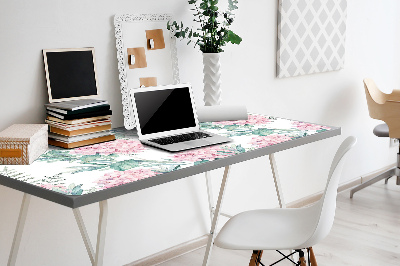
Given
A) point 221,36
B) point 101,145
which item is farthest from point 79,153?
point 221,36

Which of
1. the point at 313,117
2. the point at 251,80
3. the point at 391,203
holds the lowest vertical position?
the point at 391,203

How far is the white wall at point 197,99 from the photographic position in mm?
2354

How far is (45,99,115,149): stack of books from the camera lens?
7.20 ft

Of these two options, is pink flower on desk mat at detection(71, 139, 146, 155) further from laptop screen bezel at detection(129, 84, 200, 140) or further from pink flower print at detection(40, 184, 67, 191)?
pink flower print at detection(40, 184, 67, 191)

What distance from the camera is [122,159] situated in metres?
2.05

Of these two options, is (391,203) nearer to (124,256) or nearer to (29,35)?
(124,256)

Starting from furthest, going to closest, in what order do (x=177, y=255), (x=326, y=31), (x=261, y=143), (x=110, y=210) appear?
(x=326, y=31)
(x=177, y=255)
(x=110, y=210)
(x=261, y=143)

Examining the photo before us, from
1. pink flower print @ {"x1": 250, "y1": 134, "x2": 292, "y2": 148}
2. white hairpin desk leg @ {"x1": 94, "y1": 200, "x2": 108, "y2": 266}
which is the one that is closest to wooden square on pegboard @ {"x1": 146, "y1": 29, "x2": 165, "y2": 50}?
pink flower print @ {"x1": 250, "y1": 134, "x2": 292, "y2": 148}

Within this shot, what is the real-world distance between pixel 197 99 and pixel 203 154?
96 cm

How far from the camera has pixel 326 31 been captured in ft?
12.4

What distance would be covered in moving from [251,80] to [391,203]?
1.40 metres

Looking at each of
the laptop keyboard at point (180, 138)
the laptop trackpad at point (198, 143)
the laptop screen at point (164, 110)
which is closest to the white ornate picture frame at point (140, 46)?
the laptop screen at point (164, 110)

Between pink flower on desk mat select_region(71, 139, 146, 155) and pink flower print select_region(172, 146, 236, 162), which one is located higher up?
pink flower on desk mat select_region(71, 139, 146, 155)

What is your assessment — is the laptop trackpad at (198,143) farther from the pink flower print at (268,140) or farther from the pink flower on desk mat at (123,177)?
the pink flower on desk mat at (123,177)
